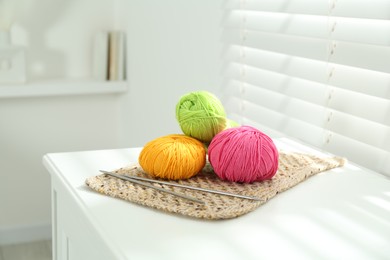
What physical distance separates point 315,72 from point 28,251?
4.77ft

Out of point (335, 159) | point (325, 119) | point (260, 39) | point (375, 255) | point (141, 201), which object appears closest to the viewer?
point (375, 255)

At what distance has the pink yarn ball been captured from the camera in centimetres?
93

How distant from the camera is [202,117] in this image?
101cm

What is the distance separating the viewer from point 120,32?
236 cm

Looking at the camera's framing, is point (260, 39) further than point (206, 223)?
Yes

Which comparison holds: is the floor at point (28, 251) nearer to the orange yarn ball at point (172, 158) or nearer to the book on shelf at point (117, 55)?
the book on shelf at point (117, 55)

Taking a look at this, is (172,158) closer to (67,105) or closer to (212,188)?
(212,188)

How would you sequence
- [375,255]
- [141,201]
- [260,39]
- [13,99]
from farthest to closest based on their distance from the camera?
1. [13,99]
2. [260,39]
3. [141,201]
4. [375,255]

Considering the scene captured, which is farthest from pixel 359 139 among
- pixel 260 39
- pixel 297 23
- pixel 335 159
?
pixel 260 39

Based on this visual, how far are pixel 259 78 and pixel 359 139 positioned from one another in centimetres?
40

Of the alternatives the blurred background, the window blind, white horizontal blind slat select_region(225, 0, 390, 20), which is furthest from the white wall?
white horizontal blind slat select_region(225, 0, 390, 20)

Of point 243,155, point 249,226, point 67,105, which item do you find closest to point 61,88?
point 67,105

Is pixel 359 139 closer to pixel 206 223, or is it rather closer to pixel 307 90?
pixel 307 90

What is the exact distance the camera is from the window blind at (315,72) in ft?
3.74
